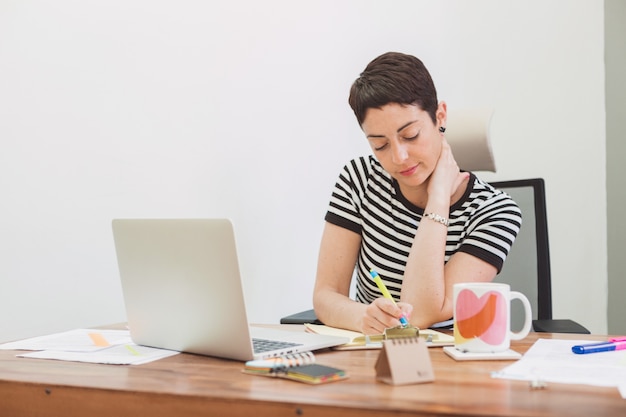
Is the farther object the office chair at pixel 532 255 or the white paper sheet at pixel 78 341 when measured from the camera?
the office chair at pixel 532 255

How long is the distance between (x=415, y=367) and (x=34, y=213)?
1.61m

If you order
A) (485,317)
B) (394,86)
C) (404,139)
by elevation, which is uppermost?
(394,86)

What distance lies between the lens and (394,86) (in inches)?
65.5

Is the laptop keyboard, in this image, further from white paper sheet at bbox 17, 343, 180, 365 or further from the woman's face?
the woman's face

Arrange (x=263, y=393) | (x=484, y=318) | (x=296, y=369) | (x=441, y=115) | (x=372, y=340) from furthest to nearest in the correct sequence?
1. (x=441, y=115)
2. (x=372, y=340)
3. (x=484, y=318)
4. (x=296, y=369)
5. (x=263, y=393)

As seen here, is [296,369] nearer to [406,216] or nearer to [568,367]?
[568,367]

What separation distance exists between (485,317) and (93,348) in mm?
708

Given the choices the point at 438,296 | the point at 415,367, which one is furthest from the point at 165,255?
the point at 438,296

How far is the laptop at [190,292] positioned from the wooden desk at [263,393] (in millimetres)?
52

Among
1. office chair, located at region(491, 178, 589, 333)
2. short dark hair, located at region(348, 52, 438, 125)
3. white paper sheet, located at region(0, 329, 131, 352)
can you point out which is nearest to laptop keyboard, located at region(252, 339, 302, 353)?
white paper sheet, located at region(0, 329, 131, 352)

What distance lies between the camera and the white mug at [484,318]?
3.88 ft

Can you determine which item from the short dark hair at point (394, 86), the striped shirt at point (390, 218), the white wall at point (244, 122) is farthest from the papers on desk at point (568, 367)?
the white wall at point (244, 122)

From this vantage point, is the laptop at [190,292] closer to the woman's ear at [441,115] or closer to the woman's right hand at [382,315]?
the woman's right hand at [382,315]

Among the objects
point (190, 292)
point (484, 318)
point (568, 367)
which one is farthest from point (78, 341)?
point (568, 367)
